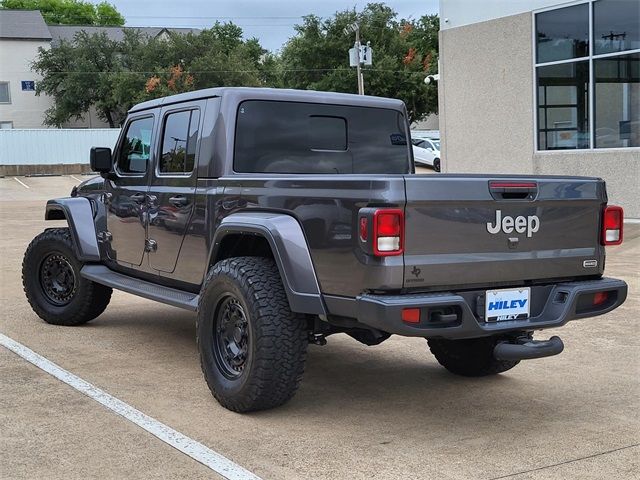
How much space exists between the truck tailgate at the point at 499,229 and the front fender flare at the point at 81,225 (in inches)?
140

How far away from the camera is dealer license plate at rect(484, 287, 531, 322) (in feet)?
14.3

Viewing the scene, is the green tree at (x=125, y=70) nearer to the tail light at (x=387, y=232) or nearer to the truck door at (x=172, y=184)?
the truck door at (x=172, y=184)

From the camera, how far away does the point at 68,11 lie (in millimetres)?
84938

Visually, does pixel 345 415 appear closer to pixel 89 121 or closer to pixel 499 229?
pixel 499 229

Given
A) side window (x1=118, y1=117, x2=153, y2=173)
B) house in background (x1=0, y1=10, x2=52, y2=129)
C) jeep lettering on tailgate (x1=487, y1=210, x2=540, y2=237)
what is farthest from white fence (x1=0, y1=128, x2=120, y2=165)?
jeep lettering on tailgate (x1=487, y1=210, x2=540, y2=237)

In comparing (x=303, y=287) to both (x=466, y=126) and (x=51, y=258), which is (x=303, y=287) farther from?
(x=466, y=126)

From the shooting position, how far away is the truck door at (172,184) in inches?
224

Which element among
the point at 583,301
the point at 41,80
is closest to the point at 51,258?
the point at 583,301

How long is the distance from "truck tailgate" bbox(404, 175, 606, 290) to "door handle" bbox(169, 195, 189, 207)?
2.02 m

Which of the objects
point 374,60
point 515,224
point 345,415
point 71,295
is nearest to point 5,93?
point 374,60

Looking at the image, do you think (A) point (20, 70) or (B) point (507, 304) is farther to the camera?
(A) point (20, 70)

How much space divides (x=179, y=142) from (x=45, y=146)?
115 feet

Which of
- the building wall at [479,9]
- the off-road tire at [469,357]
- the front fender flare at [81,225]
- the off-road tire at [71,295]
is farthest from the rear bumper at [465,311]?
the building wall at [479,9]

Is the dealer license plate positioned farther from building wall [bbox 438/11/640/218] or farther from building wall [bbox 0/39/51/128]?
building wall [bbox 0/39/51/128]
